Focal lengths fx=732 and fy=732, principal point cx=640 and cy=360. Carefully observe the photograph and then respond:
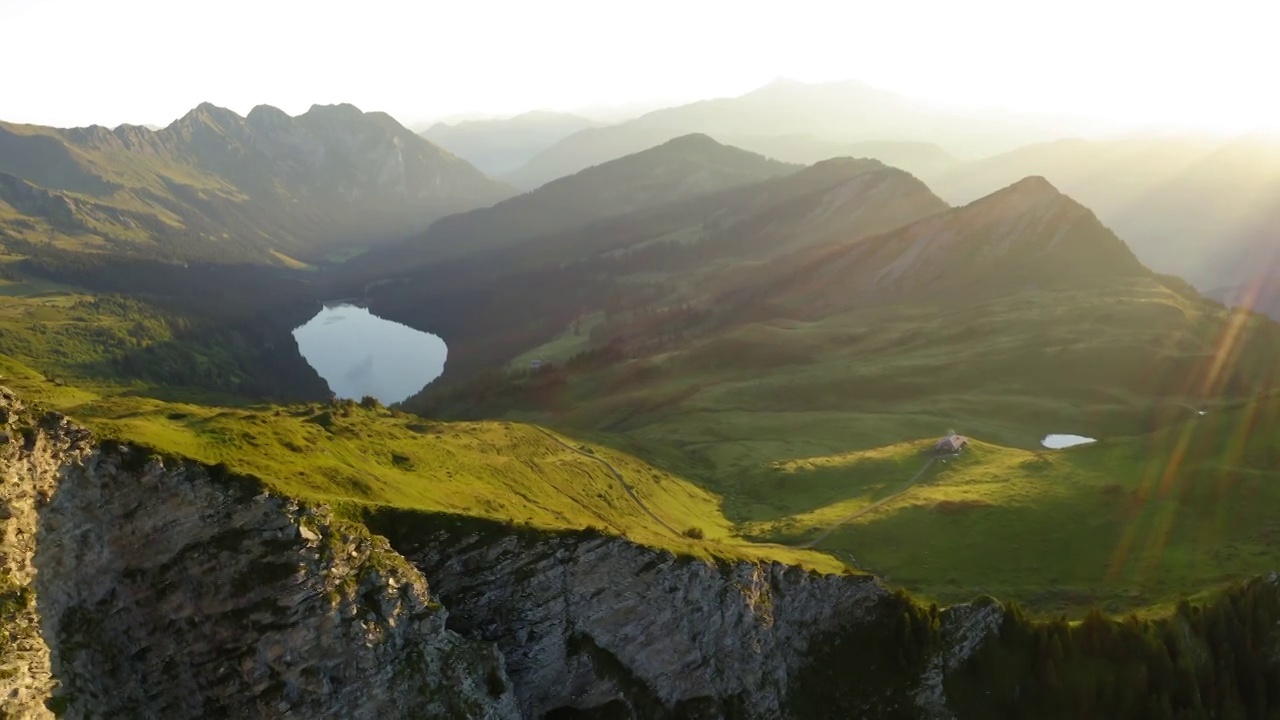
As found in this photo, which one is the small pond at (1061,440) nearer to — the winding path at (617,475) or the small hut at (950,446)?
the small hut at (950,446)

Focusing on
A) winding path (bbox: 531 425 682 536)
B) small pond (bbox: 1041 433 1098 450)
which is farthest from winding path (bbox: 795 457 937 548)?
small pond (bbox: 1041 433 1098 450)

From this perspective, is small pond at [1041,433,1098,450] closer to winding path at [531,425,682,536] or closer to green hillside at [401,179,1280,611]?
green hillside at [401,179,1280,611]

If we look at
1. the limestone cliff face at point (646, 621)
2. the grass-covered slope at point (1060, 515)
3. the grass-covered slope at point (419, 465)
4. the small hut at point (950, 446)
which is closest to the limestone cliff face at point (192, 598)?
the grass-covered slope at point (419, 465)

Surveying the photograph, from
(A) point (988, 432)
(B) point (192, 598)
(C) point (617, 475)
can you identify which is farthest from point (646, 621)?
(A) point (988, 432)

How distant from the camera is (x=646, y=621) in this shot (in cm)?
4428

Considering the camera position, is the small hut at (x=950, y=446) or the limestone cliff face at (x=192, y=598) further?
the small hut at (x=950, y=446)

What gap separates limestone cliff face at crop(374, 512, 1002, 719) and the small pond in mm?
91178

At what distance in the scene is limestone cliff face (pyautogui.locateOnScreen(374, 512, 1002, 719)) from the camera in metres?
41.1

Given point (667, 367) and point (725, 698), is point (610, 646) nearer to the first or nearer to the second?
point (725, 698)

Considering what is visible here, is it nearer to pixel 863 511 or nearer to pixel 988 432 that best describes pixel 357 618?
pixel 863 511

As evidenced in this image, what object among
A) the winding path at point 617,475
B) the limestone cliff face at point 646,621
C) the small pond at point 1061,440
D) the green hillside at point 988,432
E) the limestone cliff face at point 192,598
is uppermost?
the limestone cliff face at point 192,598

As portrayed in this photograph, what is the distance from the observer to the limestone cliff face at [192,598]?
1203 inches

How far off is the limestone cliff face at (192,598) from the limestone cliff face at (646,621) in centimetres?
391

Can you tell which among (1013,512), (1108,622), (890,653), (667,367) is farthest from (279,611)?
(667,367)
